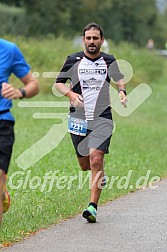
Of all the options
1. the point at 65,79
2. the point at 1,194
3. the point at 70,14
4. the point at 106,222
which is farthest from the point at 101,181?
the point at 70,14

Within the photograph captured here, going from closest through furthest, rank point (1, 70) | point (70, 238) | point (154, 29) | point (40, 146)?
point (1, 70) < point (70, 238) < point (40, 146) < point (154, 29)

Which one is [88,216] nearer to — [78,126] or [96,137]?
[96,137]

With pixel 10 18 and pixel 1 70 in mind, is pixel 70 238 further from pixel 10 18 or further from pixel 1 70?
pixel 10 18

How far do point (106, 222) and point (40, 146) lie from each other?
7808 mm

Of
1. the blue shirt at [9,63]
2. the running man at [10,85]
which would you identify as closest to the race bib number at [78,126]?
the running man at [10,85]

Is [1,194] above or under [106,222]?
above

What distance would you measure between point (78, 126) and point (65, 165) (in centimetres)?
472

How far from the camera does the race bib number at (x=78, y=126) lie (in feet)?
30.3

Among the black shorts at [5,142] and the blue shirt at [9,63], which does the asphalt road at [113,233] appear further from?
the blue shirt at [9,63]

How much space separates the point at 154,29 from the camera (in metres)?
87.6

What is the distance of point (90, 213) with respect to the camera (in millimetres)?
8820

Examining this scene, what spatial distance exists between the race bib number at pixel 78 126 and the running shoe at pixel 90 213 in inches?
34.1

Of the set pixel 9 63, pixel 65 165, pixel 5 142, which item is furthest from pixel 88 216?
pixel 65 165

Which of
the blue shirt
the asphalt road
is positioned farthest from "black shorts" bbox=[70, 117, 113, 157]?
the blue shirt
